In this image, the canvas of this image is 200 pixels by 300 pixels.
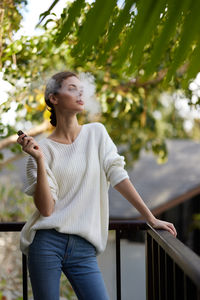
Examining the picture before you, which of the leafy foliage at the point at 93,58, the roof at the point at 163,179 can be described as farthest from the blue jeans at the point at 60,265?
the roof at the point at 163,179

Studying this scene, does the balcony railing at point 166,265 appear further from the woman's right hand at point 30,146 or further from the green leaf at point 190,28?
the green leaf at point 190,28

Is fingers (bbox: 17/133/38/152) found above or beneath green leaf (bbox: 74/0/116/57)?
beneath

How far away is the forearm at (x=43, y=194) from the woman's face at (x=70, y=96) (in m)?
0.30

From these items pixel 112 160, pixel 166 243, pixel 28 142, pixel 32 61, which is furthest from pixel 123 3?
pixel 32 61

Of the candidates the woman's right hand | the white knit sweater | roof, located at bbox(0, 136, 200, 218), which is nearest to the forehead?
the white knit sweater

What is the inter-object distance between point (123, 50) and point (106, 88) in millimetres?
4364

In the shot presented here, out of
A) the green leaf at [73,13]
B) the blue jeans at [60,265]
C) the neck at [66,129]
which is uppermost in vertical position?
the green leaf at [73,13]

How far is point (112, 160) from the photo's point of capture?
Result: 6.38 ft

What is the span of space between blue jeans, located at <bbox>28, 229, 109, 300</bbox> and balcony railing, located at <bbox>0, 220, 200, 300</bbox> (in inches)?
10.7

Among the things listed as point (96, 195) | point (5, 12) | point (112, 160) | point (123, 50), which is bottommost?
point (96, 195)

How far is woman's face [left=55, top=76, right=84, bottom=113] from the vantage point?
6.43 ft

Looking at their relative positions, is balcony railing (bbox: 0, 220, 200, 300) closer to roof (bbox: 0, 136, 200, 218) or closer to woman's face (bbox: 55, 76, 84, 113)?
woman's face (bbox: 55, 76, 84, 113)

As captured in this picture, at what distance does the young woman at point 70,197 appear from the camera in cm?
181

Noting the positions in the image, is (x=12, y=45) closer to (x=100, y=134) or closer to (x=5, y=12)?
(x=5, y=12)
